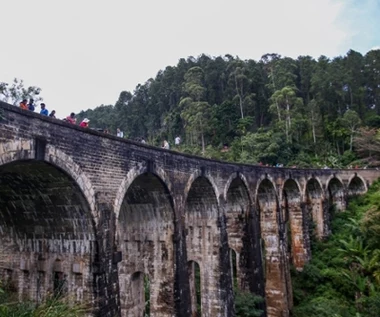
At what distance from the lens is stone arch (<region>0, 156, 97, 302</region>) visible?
8.52m

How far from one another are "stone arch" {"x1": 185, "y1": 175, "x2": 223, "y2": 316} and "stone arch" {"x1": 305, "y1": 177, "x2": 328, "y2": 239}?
1321 cm

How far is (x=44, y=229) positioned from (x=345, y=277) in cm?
1714

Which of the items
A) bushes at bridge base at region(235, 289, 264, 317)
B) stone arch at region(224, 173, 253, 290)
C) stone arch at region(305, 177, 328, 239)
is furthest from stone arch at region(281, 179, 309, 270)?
bushes at bridge base at region(235, 289, 264, 317)

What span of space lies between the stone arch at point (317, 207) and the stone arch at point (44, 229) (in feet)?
66.1

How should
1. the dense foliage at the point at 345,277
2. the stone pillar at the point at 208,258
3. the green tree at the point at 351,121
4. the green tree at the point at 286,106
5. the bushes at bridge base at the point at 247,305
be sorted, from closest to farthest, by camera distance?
the stone pillar at the point at 208,258 → the bushes at bridge base at the point at 247,305 → the dense foliage at the point at 345,277 → the green tree at the point at 286,106 → the green tree at the point at 351,121

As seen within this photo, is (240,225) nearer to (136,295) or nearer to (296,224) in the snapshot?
(136,295)

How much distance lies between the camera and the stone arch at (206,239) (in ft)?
47.3

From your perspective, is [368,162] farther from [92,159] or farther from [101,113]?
[101,113]

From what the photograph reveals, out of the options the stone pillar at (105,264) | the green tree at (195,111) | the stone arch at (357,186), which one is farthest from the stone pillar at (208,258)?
the green tree at (195,111)

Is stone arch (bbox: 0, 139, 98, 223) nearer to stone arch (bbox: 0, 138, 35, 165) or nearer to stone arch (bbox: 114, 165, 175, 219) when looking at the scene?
stone arch (bbox: 0, 138, 35, 165)

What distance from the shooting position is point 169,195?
474 inches

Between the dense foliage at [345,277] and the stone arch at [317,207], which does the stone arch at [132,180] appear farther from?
the stone arch at [317,207]

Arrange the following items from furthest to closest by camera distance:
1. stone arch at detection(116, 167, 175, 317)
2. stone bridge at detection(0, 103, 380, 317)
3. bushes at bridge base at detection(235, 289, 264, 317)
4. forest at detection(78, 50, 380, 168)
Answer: forest at detection(78, 50, 380, 168), bushes at bridge base at detection(235, 289, 264, 317), stone arch at detection(116, 167, 175, 317), stone bridge at detection(0, 103, 380, 317)

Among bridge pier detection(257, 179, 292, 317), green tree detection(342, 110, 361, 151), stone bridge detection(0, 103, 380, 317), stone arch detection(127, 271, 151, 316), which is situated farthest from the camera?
green tree detection(342, 110, 361, 151)
